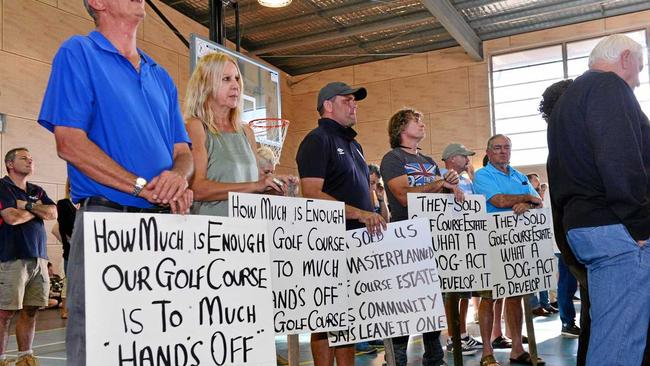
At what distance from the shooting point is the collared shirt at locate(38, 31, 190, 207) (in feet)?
6.25

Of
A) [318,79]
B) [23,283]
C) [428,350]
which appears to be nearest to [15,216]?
[23,283]

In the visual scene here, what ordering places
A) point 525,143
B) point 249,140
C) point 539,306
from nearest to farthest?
point 249,140, point 539,306, point 525,143

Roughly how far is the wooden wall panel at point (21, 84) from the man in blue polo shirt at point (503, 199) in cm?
689

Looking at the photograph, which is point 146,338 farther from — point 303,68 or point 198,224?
point 303,68

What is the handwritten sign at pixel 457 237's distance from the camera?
4016mm

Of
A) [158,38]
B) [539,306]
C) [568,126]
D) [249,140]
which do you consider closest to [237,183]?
[249,140]

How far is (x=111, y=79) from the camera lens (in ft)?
6.46

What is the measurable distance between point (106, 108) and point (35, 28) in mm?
8470

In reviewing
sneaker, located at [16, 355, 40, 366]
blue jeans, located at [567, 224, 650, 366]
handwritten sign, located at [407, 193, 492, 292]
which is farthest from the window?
blue jeans, located at [567, 224, 650, 366]

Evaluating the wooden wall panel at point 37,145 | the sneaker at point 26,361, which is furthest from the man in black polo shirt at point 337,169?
the wooden wall panel at point 37,145

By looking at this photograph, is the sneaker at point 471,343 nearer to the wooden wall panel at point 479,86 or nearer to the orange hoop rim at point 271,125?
the orange hoop rim at point 271,125

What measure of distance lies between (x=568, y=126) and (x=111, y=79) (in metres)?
1.87

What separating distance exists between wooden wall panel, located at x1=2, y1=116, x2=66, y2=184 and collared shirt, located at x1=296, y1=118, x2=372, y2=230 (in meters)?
6.80

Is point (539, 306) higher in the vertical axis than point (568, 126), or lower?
lower
